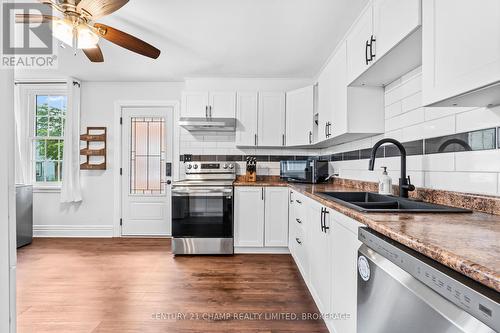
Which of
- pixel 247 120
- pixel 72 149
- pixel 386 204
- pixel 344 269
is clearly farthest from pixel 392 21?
pixel 72 149

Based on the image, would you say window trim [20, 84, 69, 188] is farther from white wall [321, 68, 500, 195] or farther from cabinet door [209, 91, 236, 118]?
white wall [321, 68, 500, 195]

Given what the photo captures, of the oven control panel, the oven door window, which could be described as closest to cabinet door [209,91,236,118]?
the oven control panel

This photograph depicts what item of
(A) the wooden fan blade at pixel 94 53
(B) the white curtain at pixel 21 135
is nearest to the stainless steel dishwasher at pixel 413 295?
(A) the wooden fan blade at pixel 94 53

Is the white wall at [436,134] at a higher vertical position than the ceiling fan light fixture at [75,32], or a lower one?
lower

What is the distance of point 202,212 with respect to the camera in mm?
3250

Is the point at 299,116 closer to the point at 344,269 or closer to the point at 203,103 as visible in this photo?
the point at 203,103

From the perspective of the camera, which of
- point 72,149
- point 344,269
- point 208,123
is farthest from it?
point 72,149

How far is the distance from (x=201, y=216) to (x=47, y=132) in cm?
273

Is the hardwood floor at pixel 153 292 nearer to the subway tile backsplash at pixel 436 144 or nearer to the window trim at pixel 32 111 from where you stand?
the window trim at pixel 32 111

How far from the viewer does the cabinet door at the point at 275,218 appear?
3320 mm

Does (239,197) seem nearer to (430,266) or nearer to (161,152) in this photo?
(161,152)

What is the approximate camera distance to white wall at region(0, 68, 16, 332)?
893mm

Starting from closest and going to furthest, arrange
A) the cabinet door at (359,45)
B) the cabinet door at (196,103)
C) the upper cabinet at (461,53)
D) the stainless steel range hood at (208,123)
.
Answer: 1. the upper cabinet at (461,53)
2. the cabinet door at (359,45)
3. the stainless steel range hood at (208,123)
4. the cabinet door at (196,103)

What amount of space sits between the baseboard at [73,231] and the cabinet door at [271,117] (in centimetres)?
265
